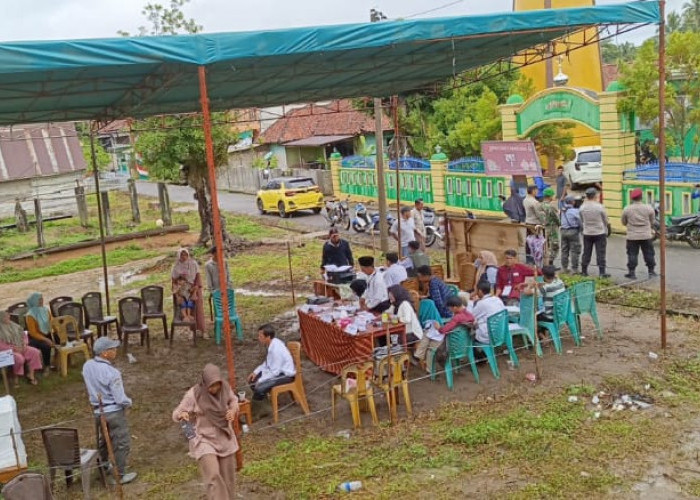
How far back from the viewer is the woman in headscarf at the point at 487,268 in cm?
1035

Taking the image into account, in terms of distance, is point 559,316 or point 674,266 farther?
point 674,266

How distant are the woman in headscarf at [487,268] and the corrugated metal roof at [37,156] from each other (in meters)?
21.7

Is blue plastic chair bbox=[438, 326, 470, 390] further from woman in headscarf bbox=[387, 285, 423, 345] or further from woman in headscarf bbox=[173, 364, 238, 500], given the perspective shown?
woman in headscarf bbox=[173, 364, 238, 500]

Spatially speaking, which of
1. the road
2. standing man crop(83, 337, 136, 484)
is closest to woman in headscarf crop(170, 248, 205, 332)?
standing man crop(83, 337, 136, 484)

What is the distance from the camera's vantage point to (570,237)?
44.0ft

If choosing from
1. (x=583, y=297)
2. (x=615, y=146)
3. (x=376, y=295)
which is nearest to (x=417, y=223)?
(x=376, y=295)

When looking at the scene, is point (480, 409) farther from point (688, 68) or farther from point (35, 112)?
point (688, 68)

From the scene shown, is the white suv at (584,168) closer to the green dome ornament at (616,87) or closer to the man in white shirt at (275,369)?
the green dome ornament at (616,87)

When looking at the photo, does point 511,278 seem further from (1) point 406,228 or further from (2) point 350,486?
(2) point 350,486

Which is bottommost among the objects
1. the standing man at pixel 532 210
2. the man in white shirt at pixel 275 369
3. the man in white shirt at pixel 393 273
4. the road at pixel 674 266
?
the road at pixel 674 266

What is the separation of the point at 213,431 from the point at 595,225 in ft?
30.0

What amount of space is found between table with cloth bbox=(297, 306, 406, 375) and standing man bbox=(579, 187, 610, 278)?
18.3ft

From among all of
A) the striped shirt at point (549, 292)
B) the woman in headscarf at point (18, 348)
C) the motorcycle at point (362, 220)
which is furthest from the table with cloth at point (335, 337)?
the motorcycle at point (362, 220)

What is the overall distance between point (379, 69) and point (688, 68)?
10683 mm
